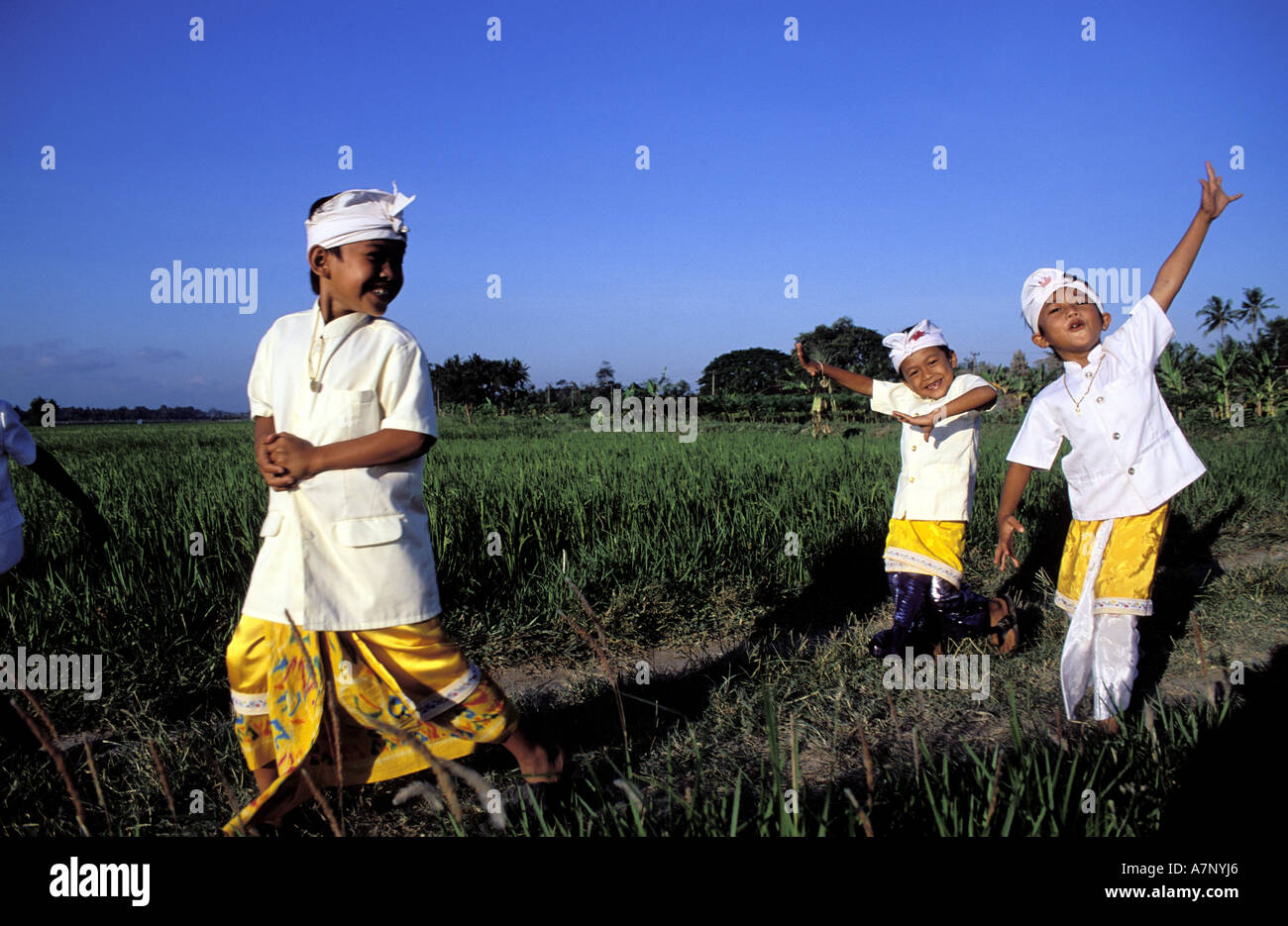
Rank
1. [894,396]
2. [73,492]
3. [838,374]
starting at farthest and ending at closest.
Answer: [838,374] < [894,396] < [73,492]

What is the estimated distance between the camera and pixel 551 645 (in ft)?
10.4

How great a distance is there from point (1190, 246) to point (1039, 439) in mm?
724

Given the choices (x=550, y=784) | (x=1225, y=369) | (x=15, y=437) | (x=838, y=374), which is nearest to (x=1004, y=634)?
(x=838, y=374)

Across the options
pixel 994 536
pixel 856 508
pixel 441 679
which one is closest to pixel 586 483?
pixel 856 508

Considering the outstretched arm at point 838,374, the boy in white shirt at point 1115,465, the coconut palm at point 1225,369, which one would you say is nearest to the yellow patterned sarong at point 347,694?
the boy in white shirt at point 1115,465

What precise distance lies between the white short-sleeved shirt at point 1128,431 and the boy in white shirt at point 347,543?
201 cm

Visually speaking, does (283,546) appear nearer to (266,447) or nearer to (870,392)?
(266,447)

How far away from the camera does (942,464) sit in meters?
3.08

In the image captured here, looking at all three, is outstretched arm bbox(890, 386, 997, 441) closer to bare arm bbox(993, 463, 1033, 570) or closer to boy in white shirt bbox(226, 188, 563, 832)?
bare arm bbox(993, 463, 1033, 570)

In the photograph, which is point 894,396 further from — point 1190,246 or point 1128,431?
point 1190,246

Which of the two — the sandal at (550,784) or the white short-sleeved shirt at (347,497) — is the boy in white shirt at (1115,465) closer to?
the sandal at (550,784)

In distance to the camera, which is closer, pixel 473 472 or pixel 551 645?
pixel 551 645

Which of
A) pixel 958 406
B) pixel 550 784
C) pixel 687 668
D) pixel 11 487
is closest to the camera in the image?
pixel 550 784
